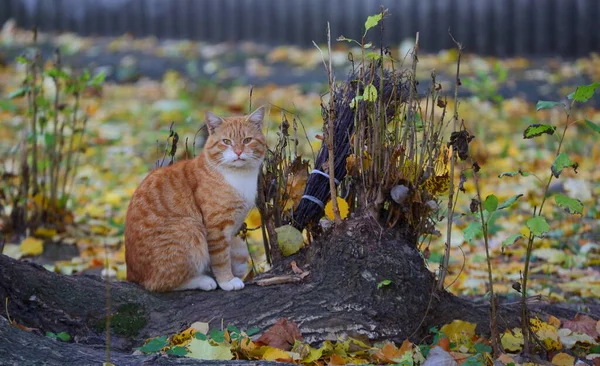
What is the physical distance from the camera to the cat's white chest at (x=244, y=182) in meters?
3.75

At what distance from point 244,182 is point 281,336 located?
84cm

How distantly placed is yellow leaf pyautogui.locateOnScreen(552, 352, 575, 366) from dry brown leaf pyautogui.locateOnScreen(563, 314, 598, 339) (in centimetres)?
36

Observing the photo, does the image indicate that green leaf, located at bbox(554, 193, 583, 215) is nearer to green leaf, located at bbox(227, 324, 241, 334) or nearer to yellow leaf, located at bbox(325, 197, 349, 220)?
yellow leaf, located at bbox(325, 197, 349, 220)

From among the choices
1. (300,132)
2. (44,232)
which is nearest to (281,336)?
(44,232)

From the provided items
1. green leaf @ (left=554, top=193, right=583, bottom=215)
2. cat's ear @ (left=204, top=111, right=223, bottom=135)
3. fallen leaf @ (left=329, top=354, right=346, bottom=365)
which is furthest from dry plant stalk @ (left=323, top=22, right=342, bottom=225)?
green leaf @ (left=554, top=193, right=583, bottom=215)

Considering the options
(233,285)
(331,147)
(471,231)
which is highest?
(331,147)

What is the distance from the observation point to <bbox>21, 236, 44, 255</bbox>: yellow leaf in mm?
5035

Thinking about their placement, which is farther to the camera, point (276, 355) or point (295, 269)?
point (295, 269)

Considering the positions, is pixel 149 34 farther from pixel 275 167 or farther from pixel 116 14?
pixel 275 167

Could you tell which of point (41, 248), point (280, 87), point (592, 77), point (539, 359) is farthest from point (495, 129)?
point (539, 359)

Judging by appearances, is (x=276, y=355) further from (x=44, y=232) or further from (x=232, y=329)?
(x=44, y=232)

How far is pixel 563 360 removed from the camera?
3.18 meters

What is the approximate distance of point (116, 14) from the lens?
12500mm

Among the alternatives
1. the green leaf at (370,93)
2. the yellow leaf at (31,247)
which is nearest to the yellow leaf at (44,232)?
the yellow leaf at (31,247)
